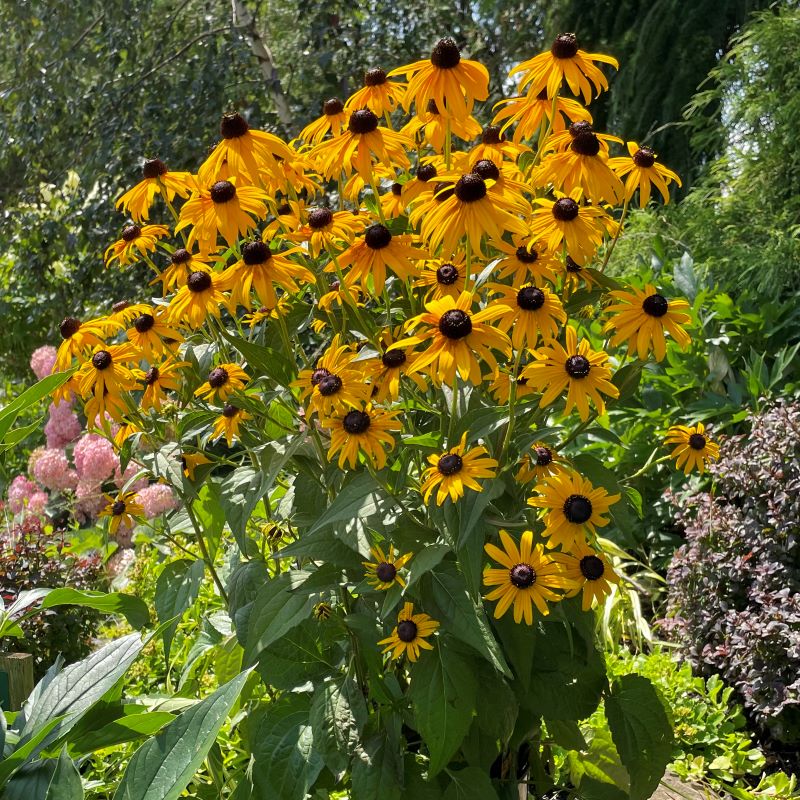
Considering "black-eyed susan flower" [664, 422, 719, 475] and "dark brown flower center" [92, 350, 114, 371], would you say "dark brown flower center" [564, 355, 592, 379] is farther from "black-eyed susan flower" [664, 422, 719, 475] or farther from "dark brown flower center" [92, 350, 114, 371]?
"dark brown flower center" [92, 350, 114, 371]

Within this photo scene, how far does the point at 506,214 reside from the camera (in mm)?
1228

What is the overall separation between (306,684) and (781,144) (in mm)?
3144

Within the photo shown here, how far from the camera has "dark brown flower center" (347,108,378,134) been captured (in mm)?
1393

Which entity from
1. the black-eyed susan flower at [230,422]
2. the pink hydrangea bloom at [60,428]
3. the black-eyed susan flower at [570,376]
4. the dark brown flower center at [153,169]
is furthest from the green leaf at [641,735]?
the pink hydrangea bloom at [60,428]

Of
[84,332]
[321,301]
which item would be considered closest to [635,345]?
[321,301]

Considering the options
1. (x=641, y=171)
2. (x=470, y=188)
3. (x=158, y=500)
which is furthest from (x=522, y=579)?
(x=158, y=500)

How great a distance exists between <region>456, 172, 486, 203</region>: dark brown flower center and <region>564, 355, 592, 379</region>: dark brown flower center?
0.27 metres

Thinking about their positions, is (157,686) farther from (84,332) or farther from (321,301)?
(321,301)

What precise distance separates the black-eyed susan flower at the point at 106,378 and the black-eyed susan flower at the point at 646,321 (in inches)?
32.1

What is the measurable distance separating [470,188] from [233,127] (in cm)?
43

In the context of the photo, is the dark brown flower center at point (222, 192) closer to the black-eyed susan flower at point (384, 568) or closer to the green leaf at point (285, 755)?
the black-eyed susan flower at point (384, 568)

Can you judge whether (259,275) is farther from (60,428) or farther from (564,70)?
(60,428)

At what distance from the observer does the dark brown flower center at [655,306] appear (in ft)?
4.50

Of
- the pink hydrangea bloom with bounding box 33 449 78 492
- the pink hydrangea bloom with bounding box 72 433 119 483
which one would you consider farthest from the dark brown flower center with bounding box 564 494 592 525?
the pink hydrangea bloom with bounding box 33 449 78 492
